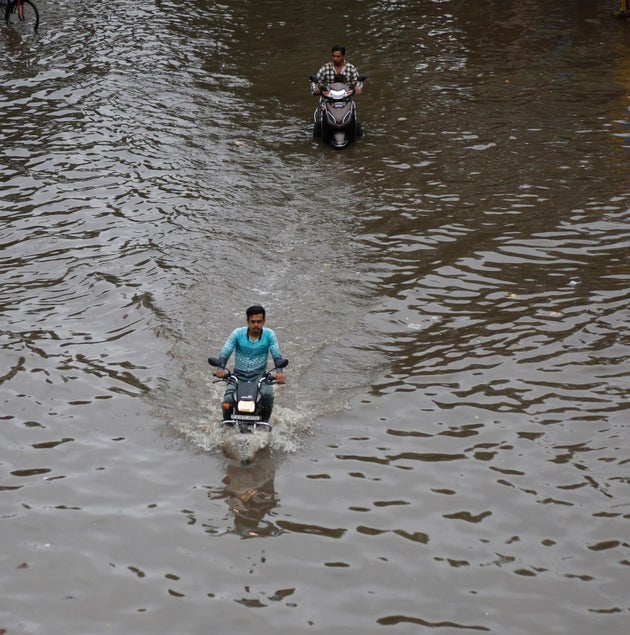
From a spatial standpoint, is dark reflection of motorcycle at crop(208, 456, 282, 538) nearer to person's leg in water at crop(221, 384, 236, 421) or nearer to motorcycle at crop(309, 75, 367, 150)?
person's leg in water at crop(221, 384, 236, 421)

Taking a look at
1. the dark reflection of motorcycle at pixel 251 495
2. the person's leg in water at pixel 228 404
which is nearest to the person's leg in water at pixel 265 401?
the person's leg in water at pixel 228 404

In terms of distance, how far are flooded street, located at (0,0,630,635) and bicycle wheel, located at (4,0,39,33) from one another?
17.4 ft

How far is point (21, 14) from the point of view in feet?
85.8

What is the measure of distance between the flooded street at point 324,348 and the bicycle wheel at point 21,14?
5313mm

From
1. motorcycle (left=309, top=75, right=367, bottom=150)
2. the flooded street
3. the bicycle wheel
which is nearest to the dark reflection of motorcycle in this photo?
the flooded street

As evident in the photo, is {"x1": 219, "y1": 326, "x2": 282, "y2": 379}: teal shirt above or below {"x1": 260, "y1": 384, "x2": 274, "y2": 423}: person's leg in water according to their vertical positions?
above

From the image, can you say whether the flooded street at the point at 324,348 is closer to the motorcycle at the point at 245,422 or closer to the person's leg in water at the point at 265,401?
the motorcycle at the point at 245,422

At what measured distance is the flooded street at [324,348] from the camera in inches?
289

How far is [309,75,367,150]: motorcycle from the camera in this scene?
1681 centimetres

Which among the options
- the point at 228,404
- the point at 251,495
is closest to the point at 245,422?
the point at 228,404

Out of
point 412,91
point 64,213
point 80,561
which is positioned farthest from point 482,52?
point 80,561

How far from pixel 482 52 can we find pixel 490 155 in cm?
713

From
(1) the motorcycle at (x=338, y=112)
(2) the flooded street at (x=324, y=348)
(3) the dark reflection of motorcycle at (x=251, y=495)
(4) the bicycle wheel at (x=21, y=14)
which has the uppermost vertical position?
(4) the bicycle wheel at (x=21, y=14)

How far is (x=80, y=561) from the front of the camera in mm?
7574
